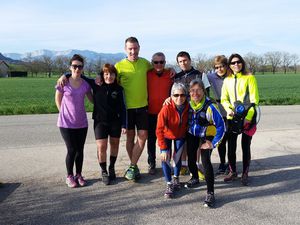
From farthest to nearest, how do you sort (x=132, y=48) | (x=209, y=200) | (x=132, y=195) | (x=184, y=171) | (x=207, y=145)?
(x=184, y=171) < (x=132, y=48) < (x=132, y=195) < (x=207, y=145) < (x=209, y=200)

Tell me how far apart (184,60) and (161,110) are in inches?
37.2

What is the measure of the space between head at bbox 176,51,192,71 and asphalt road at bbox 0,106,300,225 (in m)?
1.67

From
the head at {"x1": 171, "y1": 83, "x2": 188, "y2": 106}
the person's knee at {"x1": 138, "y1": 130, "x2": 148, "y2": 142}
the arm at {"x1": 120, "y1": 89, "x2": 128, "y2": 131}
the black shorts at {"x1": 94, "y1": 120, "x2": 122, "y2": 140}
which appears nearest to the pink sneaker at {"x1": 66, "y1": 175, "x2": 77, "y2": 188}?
the black shorts at {"x1": 94, "y1": 120, "x2": 122, "y2": 140}

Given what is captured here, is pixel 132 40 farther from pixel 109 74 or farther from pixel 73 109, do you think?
pixel 73 109

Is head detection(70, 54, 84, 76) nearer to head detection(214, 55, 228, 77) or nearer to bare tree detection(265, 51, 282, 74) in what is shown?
head detection(214, 55, 228, 77)

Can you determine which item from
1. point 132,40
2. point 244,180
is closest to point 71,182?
point 132,40

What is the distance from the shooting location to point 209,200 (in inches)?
157

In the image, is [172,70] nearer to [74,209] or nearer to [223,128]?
[223,128]

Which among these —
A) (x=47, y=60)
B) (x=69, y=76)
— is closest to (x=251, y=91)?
(x=69, y=76)

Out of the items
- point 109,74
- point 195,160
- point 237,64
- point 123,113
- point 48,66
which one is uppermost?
point 48,66

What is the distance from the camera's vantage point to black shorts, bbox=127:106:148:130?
195 inches

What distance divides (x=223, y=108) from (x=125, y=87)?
157 cm

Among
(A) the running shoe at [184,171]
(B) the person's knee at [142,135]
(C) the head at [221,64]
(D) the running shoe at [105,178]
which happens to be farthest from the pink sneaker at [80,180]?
(C) the head at [221,64]

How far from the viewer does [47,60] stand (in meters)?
102
